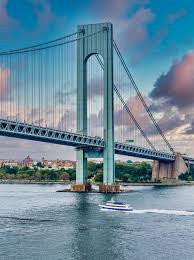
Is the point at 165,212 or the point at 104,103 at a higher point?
the point at 104,103

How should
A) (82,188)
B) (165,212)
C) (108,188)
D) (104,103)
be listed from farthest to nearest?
(82,188) → (108,188) → (104,103) → (165,212)

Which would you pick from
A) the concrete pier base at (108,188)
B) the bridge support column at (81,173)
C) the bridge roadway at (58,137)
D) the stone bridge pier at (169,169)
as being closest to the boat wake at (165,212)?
the bridge roadway at (58,137)

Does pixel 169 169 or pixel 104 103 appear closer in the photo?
pixel 104 103

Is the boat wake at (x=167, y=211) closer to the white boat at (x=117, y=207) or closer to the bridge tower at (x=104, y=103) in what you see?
the white boat at (x=117, y=207)

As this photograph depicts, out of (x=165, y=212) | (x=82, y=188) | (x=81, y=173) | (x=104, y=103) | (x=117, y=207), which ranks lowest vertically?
(x=165, y=212)

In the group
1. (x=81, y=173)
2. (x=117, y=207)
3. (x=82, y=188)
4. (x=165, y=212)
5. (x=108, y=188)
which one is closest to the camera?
(x=165, y=212)

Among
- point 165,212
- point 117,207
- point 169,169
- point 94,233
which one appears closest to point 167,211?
point 165,212

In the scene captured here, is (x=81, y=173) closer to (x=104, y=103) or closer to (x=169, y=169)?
(x=104, y=103)
